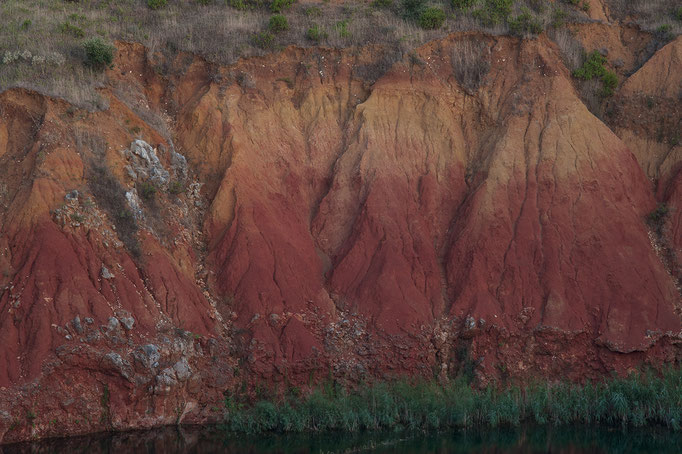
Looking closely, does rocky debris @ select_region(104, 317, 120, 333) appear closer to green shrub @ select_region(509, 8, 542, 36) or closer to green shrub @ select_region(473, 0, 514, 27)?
green shrub @ select_region(473, 0, 514, 27)

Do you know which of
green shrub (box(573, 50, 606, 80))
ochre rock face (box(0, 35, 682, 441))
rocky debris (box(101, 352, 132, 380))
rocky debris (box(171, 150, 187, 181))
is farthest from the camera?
green shrub (box(573, 50, 606, 80))

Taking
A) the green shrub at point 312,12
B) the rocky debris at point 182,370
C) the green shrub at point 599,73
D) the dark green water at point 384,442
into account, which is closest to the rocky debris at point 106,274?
the rocky debris at point 182,370

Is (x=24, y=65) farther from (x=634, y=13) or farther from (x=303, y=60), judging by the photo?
(x=634, y=13)

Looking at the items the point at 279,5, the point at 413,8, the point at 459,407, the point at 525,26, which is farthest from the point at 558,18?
the point at 459,407

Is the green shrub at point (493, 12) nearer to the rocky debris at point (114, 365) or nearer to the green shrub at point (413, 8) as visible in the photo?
the green shrub at point (413, 8)

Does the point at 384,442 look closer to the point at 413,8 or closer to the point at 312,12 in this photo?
the point at 413,8

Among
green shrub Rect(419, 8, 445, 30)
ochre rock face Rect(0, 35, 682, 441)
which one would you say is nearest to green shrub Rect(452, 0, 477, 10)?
green shrub Rect(419, 8, 445, 30)
